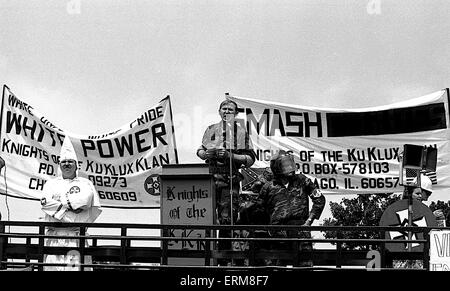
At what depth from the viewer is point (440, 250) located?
5.59m

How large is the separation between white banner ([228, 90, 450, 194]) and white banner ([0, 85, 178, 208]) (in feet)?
2.98

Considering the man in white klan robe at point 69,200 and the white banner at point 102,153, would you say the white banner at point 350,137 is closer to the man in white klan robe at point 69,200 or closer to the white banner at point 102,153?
the white banner at point 102,153

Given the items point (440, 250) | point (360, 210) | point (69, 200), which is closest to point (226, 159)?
point (69, 200)

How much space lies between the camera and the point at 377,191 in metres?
8.48

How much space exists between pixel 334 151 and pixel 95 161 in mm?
2492

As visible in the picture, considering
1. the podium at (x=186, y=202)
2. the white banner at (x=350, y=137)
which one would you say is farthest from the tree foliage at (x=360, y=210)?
the podium at (x=186, y=202)

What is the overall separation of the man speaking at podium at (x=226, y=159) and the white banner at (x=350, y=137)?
4.76 feet

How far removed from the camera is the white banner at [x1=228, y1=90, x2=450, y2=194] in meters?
8.33

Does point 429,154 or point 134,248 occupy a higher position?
point 429,154

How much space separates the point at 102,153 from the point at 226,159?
7.23 feet

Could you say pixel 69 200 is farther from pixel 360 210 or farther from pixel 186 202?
pixel 360 210

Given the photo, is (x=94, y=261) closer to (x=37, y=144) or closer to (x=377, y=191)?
(x=37, y=144)
